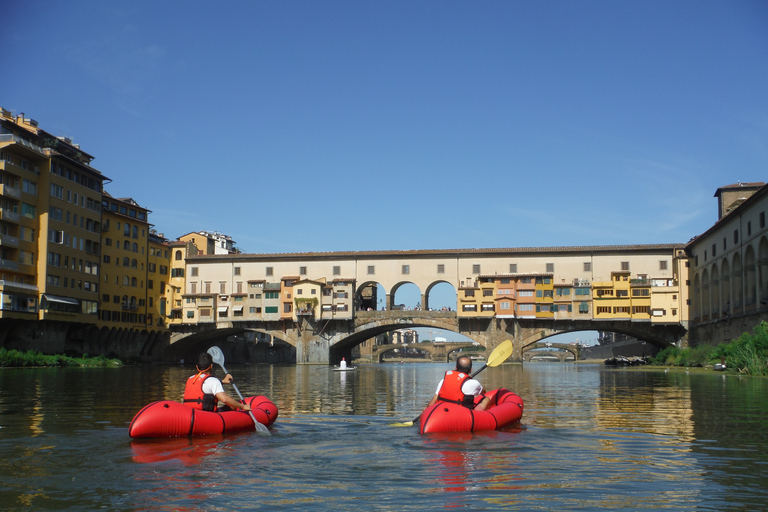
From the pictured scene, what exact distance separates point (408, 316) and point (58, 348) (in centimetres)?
3198

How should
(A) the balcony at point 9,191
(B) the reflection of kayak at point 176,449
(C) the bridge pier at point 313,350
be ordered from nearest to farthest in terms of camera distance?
(B) the reflection of kayak at point 176,449 → (A) the balcony at point 9,191 → (C) the bridge pier at point 313,350

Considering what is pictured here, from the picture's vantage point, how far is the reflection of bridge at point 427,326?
72538mm

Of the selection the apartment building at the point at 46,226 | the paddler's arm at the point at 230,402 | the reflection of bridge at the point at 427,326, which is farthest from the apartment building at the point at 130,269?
the paddler's arm at the point at 230,402

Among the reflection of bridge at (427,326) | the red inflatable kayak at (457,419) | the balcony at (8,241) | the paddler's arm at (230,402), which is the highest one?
the balcony at (8,241)

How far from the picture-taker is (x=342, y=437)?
13.4 meters

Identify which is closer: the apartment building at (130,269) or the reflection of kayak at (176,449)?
the reflection of kayak at (176,449)

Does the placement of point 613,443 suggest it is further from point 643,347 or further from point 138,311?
point 643,347

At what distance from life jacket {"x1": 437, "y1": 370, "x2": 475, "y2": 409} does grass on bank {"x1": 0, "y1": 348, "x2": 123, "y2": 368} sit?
44528 millimetres

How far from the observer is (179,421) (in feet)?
40.7

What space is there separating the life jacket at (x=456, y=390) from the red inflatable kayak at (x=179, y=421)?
148 inches

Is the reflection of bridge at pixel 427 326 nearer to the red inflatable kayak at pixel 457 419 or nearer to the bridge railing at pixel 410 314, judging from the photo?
the bridge railing at pixel 410 314

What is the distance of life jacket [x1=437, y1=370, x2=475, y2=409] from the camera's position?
13.8 metres

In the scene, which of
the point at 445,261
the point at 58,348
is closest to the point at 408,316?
the point at 445,261

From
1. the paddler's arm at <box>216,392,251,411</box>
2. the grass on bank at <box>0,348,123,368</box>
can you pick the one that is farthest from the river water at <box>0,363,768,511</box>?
the grass on bank at <box>0,348,123,368</box>
